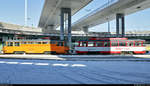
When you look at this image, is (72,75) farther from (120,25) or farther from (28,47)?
(120,25)

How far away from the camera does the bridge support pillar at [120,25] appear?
46.0 meters

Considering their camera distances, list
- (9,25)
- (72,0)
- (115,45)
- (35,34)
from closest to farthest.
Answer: (115,45)
(72,0)
(9,25)
(35,34)

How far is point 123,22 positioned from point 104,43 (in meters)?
31.4

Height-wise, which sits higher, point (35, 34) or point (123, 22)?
point (123, 22)

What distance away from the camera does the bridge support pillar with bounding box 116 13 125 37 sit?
46.0m

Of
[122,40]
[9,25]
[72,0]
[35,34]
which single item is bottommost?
[122,40]

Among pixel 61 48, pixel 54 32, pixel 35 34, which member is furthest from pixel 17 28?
pixel 61 48

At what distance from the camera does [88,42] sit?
22.7m

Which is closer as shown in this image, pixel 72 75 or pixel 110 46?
pixel 72 75

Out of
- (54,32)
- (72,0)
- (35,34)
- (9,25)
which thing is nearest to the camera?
(72,0)

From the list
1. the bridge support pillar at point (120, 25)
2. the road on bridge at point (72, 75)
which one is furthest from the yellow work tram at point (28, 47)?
the bridge support pillar at point (120, 25)

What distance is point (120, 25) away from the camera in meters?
47.7

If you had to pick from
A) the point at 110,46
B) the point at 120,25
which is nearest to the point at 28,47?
the point at 110,46

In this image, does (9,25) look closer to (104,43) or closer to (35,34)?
(35,34)
